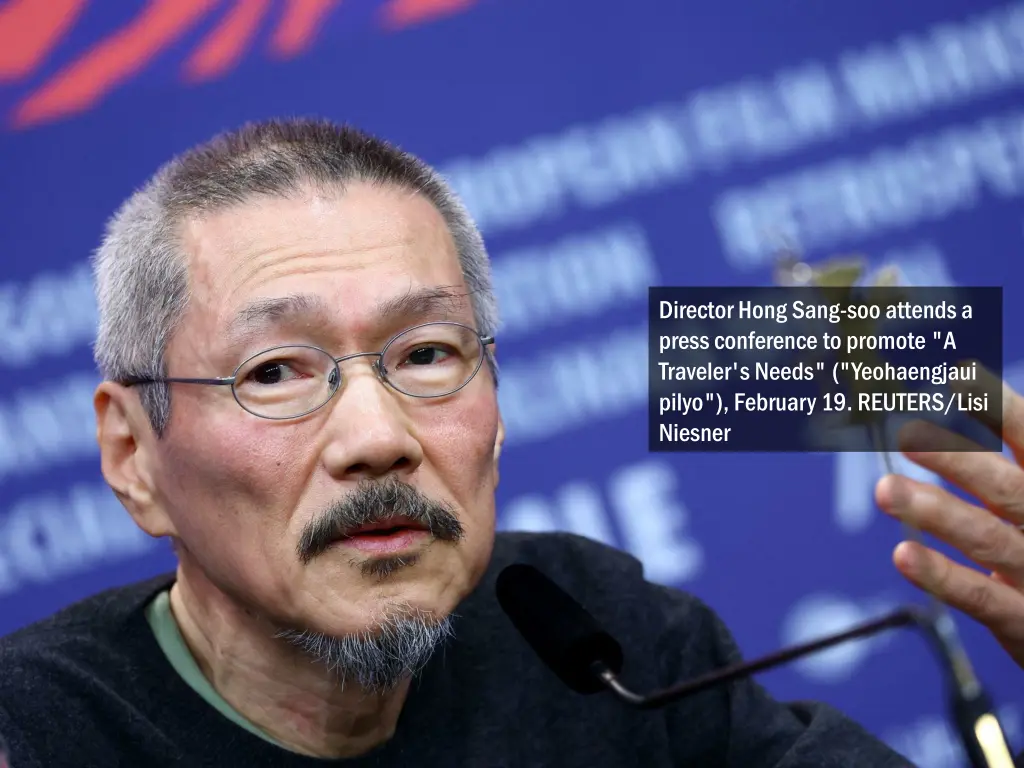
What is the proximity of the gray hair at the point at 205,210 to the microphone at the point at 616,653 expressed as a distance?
364 millimetres

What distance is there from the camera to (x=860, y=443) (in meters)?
1.70

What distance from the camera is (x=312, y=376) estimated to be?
141 cm

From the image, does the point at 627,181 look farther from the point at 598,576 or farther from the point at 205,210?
the point at 205,210

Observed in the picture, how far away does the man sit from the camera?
138 centimetres

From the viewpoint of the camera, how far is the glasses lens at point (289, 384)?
54.9 inches

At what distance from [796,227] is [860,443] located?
796 mm

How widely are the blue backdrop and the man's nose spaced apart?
3.00 feet

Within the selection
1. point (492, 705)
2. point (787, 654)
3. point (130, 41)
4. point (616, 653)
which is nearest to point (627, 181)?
point (130, 41)

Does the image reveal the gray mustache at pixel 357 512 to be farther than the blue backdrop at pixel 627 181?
No

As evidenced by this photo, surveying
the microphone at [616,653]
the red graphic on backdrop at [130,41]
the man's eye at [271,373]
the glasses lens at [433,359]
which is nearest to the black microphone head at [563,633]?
the microphone at [616,653]

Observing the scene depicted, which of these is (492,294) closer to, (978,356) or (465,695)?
(465,695)

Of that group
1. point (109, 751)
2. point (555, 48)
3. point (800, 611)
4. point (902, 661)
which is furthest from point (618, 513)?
point (109, 751)
